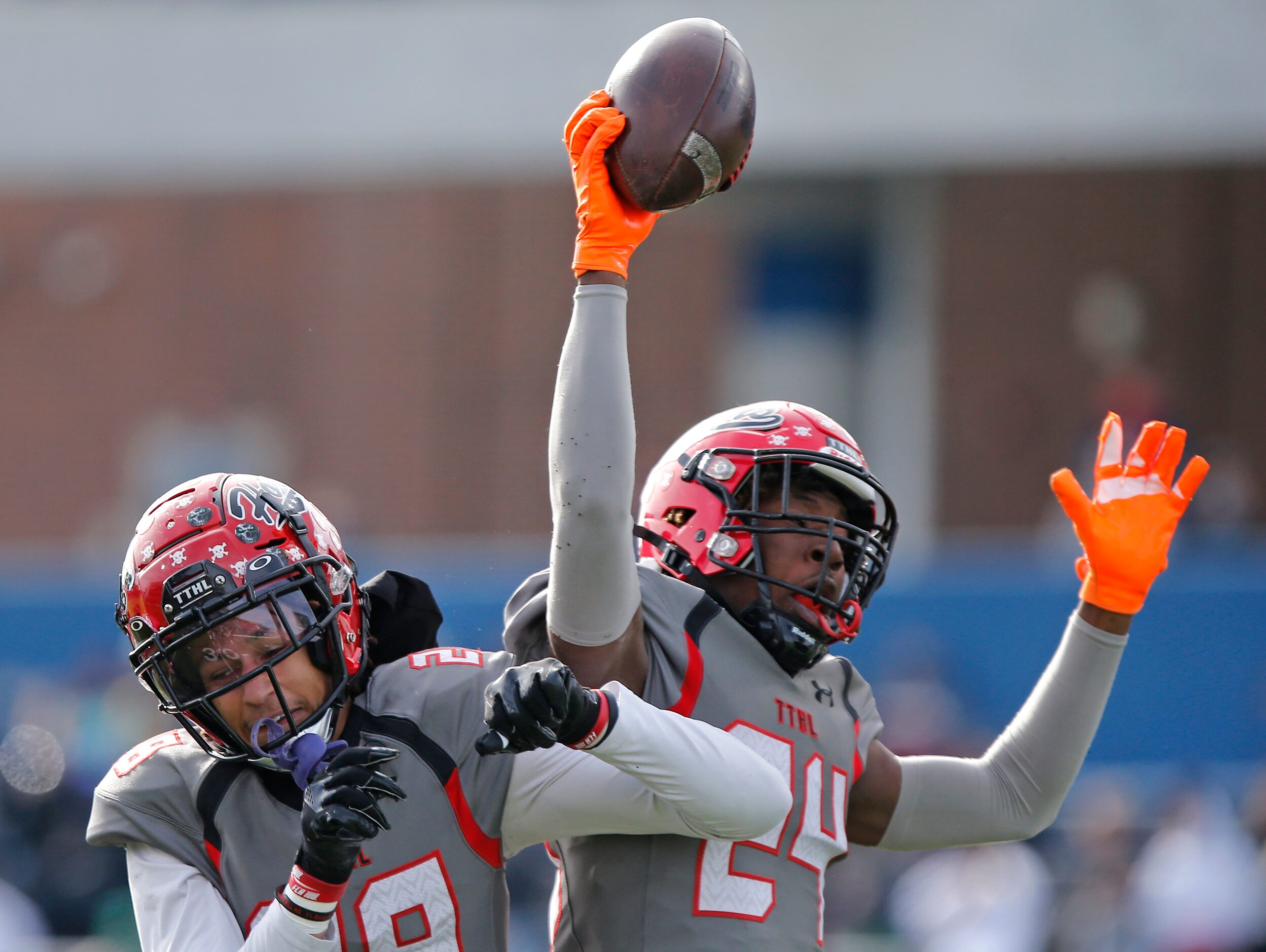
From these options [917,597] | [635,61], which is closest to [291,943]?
[635,61]

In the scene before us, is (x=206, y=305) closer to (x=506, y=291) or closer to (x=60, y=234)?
(x=60, y=234)

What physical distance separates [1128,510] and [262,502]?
174 cm

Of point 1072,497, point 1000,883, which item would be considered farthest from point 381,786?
point 1000,883

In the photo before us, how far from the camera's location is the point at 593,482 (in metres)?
2.40

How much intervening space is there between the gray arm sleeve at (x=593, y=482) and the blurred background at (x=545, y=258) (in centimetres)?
789

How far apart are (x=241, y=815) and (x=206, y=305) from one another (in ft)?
39.1

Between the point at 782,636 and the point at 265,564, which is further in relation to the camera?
the point at 782,636

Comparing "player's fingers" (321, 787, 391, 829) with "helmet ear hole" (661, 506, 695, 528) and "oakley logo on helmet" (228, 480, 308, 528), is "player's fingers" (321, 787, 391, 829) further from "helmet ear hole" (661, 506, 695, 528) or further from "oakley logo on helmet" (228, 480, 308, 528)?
"helmet ear hole" (661, 506, 695, 528)

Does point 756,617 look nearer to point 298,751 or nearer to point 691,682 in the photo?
point 691,682

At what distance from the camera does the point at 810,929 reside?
8.87 feet

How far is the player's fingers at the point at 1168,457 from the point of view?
3.22 metres

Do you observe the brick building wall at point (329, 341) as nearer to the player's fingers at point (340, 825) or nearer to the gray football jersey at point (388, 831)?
the gray football jersey at point (388, 831)

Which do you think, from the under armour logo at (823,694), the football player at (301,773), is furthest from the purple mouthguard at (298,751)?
the under armour logo at (823,694)

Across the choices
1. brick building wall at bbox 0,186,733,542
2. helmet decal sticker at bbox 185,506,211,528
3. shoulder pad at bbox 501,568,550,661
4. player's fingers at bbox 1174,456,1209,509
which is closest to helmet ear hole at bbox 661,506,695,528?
shoulder pad at bbox 501,568,550,661
